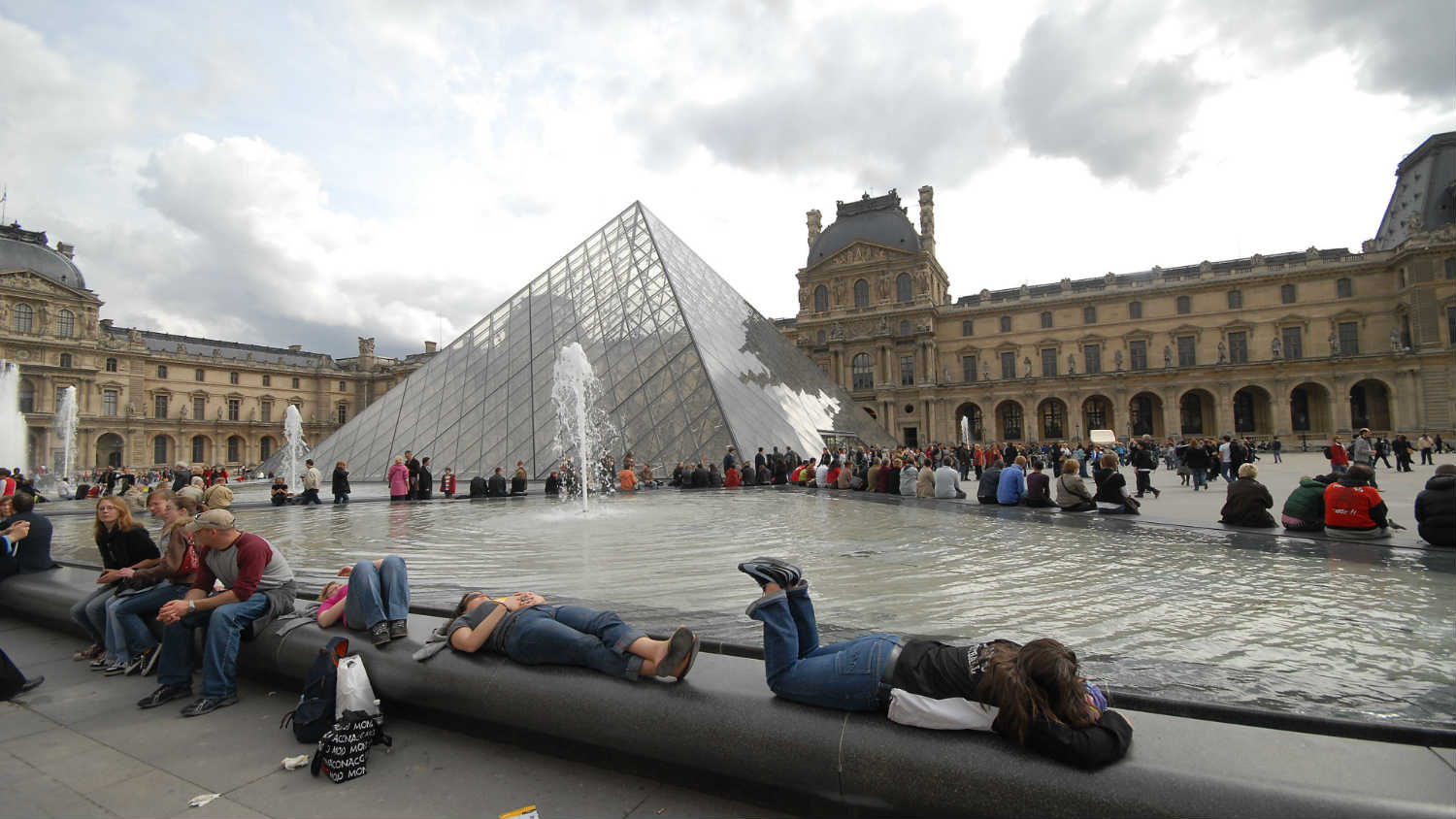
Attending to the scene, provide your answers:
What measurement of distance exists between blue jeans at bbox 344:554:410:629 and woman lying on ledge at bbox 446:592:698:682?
0.32 meters

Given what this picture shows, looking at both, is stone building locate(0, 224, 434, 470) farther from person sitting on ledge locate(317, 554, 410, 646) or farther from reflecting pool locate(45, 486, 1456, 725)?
person sitting on ledge locate(317, 554, 410, 646)

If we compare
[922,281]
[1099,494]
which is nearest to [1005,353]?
[922,281]

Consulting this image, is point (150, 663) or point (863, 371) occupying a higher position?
point (863, 371)

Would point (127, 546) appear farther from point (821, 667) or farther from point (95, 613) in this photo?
point (821, 667)

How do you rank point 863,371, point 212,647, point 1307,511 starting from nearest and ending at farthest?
point 212,647 < point 1307,511 < point 863,371

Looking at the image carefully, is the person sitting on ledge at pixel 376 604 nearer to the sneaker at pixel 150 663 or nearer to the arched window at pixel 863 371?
the sneaker at pixel 150 663

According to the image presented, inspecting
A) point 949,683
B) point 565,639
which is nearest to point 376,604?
point 565,639

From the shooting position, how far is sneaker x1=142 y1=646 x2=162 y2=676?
3.15 m

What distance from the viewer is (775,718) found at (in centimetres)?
187

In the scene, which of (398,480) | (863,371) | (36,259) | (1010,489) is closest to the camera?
(1010,489)

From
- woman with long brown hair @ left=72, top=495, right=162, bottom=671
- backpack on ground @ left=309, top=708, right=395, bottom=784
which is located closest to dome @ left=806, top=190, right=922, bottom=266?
woman with long brown hair @ left=72, top=495, right=162, bottom=671

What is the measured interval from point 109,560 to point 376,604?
8.13 ft

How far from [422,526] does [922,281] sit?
4131cm

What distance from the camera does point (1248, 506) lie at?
6.34m
